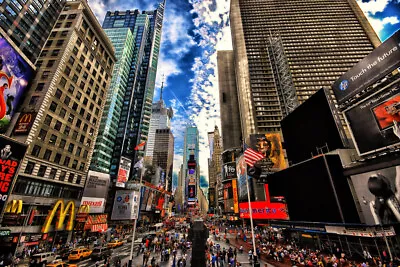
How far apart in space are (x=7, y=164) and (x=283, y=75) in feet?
259

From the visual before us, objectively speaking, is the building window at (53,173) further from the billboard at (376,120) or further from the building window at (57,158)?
the billboard at (376,120)

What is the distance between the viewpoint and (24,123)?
28.5 metres

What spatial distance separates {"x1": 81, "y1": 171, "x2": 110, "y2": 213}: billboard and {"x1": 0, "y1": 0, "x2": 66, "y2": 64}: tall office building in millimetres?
28699

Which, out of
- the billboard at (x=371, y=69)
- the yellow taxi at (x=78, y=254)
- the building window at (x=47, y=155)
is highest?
the billboard at (x=371, y=69)

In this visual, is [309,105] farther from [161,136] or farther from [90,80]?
[161,136]

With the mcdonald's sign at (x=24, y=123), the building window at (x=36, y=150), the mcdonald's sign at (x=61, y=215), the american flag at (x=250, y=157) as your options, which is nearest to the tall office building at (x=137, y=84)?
the mcdonald's sign at (x=61, y=215)

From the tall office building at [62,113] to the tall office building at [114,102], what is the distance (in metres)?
26.0

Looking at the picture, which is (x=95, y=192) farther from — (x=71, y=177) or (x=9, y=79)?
(x=9, y=79)

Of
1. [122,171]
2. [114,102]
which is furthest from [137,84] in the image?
[122,171]

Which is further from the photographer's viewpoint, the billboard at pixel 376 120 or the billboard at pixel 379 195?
the billboard at pixel 376 120

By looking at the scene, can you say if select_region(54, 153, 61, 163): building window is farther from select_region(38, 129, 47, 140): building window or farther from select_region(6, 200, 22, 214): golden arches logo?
select_region(6, 200, 22, 214): golden arches logo

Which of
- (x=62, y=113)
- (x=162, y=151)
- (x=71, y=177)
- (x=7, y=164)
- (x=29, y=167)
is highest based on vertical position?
(x=162, y=151)

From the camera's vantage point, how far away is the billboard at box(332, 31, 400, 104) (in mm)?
19742

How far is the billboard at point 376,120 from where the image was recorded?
1950 cm
